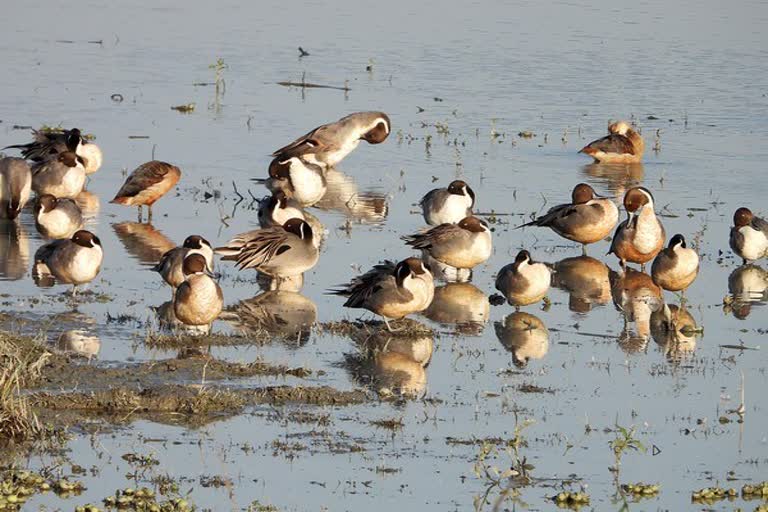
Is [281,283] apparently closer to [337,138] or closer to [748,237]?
[748,237]

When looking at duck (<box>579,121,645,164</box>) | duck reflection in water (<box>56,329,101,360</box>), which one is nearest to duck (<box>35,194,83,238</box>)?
duck reflection in water (<box>56,329,101,360</box>)

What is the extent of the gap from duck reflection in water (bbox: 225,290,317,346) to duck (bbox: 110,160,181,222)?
3.66m

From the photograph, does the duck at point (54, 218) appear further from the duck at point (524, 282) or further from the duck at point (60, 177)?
the duck at point (524, 282)

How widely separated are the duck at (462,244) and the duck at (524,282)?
124 centimetres

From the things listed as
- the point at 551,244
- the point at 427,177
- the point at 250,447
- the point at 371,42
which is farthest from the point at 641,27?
the point at 250,447

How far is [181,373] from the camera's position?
425 inches

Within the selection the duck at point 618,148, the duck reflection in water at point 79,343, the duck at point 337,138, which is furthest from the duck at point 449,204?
the duck reflection in water at point 79,343

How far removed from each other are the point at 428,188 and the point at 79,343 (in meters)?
8.37

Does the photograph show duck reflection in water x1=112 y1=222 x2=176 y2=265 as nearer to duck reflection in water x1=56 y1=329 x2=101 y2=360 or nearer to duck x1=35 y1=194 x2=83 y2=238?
duck x1=35 y1=194 x2=83 y2=238

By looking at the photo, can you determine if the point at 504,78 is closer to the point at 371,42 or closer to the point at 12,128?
the point at 371,42

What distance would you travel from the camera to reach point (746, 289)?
14.9 m

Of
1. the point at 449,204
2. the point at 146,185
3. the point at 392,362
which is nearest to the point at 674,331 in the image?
the point at 392,362

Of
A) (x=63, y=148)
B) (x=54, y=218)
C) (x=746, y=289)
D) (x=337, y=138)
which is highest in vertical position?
(x=337, y=138)

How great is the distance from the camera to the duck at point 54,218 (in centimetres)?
1553
